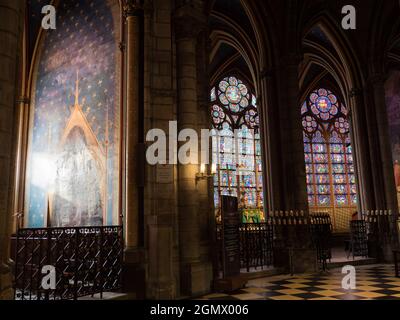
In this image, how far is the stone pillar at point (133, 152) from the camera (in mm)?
7617

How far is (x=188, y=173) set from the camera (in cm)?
823

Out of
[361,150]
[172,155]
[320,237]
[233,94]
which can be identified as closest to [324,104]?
[233,94]

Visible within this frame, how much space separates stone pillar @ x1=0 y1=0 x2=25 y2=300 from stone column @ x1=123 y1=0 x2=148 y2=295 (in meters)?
2.80

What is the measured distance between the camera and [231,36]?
17078 millimetres

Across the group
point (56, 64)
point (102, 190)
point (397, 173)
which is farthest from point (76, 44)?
point (397, 173)

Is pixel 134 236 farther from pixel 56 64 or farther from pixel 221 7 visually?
pixel 221 7

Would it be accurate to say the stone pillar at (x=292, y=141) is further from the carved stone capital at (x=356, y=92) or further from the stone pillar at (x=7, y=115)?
the stone pillar at (x=7, y=115)

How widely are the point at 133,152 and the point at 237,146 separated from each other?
14830mm

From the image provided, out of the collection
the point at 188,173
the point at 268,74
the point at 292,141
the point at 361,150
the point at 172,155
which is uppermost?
the point at 268,74

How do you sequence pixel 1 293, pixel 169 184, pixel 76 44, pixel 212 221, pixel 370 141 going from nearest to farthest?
pixel 1 293 < pixel 169 184 < pixel 212 221 < pixel 76 44 < pixel 370 141

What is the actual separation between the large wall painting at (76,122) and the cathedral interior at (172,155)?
63 mm

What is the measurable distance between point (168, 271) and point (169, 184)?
174cm

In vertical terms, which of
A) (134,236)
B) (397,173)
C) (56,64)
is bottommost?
(134,236)

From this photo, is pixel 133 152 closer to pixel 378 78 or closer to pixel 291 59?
pixel 291 59
